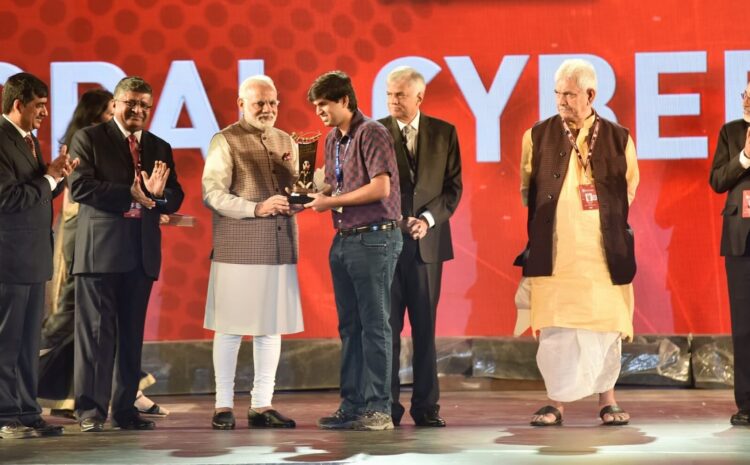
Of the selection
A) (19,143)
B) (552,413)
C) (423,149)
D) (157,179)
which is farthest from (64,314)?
(552,413)

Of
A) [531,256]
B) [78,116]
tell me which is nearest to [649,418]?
[531,256]

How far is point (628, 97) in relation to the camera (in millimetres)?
6973

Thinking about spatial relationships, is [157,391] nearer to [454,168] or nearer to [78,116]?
[78,116]

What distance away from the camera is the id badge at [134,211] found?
538 centimetres

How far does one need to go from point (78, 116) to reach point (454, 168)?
1.90 meters

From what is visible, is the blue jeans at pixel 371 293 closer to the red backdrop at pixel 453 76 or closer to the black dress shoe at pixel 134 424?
the black dress shoe at pixel 134 424

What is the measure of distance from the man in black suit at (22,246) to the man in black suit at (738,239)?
300cm

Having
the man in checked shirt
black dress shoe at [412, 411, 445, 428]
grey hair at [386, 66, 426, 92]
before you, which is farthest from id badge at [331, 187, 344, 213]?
black dress shoe at [412, 411, 445, 428]

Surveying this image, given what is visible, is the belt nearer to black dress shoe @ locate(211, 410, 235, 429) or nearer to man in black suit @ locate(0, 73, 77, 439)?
black dress shoe @ locate(211, 410, 235, 429)

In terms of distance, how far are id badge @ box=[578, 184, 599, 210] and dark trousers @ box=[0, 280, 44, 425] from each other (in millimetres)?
2462

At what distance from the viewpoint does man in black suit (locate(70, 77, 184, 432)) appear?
531 cm

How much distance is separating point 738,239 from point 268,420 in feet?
7.64

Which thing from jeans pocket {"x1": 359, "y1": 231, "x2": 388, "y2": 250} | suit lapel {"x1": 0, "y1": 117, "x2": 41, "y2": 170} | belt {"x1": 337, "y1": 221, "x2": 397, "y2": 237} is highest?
suit lapel {"x1": 0, "y1": 117, "x2": 41, "y2": 170}

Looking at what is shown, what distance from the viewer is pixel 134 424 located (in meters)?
5.39
